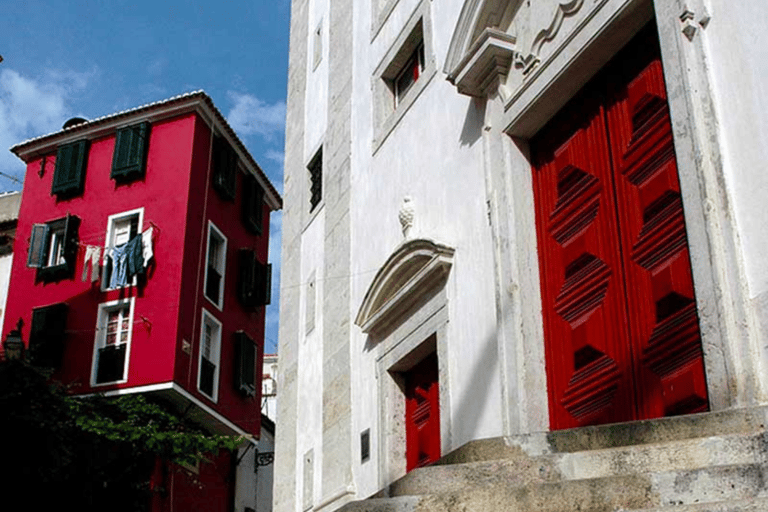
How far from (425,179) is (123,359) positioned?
1645 cm

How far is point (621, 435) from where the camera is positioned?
17.7ft

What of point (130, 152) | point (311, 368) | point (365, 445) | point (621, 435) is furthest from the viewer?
point (130, 152)

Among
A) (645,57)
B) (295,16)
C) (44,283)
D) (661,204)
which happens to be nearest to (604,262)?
(661,204)

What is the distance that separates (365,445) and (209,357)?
656 inches

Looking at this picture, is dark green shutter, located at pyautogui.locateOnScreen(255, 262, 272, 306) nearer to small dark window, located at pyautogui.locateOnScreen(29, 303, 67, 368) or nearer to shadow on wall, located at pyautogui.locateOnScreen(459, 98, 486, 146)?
small dark window, located at pyautogui.locateOnScreen(29, 303, 67, 368)

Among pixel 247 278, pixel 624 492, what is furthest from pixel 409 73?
pixel 247 278

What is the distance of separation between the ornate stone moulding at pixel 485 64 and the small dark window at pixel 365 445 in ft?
12.1

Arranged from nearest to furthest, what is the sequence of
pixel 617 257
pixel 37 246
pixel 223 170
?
pixel 617 257, pixel 37 246, pixel 223 170

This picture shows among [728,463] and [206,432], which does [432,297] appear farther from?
[206,432]

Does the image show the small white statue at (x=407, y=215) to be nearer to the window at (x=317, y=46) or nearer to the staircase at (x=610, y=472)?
the window at (x=317, y=46)

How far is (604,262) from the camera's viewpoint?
7.63 meters

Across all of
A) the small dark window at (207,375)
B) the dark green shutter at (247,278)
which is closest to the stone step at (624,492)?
the small dark window at (207,375)

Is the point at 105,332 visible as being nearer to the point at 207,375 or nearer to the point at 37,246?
the point at 207,375

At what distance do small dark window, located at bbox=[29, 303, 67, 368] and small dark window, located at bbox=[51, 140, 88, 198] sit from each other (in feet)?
11.2
